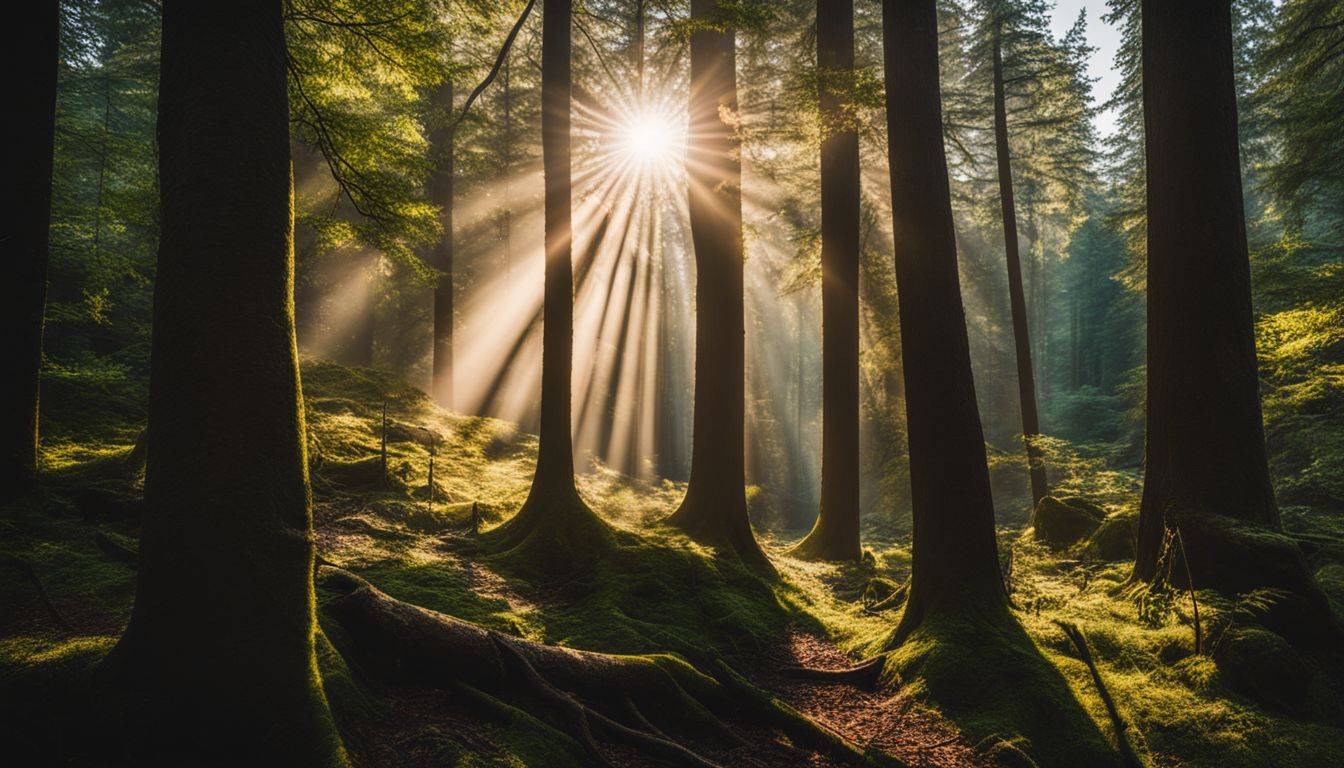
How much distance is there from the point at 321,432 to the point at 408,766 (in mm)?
8940

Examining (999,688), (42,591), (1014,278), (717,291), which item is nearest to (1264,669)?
(999,688)

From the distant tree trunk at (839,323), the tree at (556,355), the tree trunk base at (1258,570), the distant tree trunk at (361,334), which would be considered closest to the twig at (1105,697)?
the tree trunk base at (1258,570)

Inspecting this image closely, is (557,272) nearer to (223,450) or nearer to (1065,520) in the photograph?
(223,450)

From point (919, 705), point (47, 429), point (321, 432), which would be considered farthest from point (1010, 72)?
point (47, 429)

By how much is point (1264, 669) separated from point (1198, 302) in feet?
11.0

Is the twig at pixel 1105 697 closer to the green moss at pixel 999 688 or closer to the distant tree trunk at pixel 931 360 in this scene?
the green moss at pixel 999 688

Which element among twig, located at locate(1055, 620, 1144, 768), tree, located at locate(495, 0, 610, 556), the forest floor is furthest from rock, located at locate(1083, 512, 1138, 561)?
tree, located at locate(495, 0, 610, 556)

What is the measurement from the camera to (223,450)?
9.04 ft

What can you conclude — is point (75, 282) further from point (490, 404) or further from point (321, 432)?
point (490, 404)

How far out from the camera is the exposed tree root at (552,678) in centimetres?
372

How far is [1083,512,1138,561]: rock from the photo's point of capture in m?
8.19

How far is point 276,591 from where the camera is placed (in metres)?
2.81

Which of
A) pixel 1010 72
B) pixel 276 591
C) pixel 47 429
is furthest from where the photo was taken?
pixel 1010 72

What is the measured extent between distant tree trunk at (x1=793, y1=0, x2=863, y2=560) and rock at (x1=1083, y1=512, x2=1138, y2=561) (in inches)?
153
